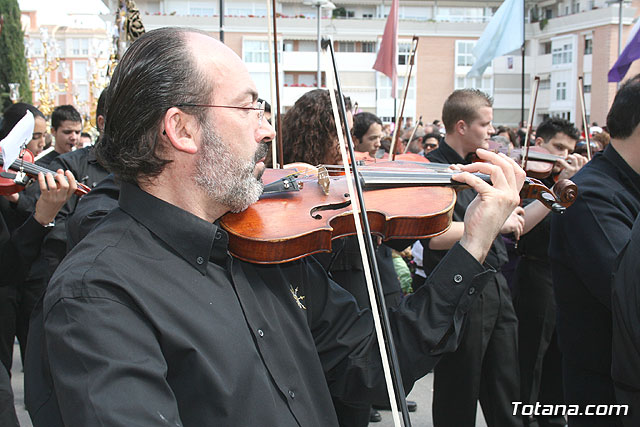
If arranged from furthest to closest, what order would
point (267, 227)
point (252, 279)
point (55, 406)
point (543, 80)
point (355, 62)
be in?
point (543, 80) < point (355, 62) < point (267, 227) < point (252, 279) < point (55, 406)

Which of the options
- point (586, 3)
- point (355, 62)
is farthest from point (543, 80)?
point (355, 62)

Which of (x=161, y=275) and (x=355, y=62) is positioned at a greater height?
(x=355, y=62)

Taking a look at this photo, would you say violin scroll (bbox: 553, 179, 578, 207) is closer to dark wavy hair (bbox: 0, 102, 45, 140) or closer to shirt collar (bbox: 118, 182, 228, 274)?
shirt collar (bbox: 118, 182, 228, 274)

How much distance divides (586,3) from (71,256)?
4526 cm

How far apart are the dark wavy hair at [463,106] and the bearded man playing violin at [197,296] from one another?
218cm

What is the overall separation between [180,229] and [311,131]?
221 centimetres

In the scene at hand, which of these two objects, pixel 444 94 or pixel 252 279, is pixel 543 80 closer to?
pixel 444 94

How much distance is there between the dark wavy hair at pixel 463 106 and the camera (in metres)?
3.95

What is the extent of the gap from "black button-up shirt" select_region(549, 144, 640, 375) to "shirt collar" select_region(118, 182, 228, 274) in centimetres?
A: 176

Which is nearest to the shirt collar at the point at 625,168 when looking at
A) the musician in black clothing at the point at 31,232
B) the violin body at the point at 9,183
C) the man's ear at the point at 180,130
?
the man's ear at the point at 180,130

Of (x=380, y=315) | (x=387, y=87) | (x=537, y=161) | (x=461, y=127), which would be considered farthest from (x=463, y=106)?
(x=387, y=87)

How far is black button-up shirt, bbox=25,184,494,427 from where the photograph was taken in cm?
118

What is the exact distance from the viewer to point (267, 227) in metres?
1.74

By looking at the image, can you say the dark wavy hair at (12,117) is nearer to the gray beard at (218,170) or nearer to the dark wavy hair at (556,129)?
the gray beard at (218,170)
